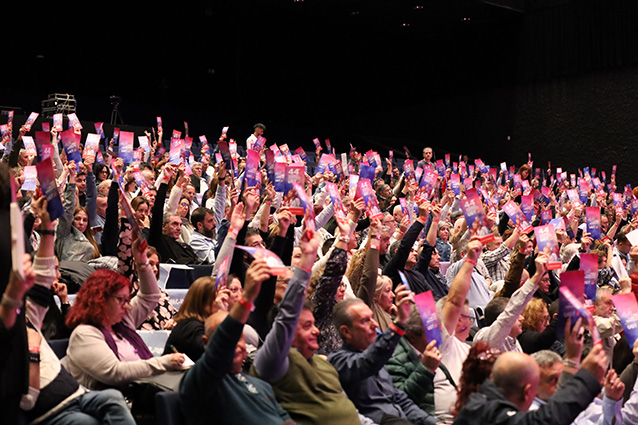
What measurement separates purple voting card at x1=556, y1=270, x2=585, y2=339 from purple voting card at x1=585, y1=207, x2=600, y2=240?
3468mm

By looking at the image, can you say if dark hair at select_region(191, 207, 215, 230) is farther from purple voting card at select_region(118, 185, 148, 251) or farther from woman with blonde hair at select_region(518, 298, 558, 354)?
woman with blonde hair at select_region(518, 298, 558, 354)

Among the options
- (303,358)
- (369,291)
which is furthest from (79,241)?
(303,358)

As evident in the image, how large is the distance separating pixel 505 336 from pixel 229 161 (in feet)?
A: 17.4

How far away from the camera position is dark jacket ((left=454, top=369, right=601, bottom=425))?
2.61m

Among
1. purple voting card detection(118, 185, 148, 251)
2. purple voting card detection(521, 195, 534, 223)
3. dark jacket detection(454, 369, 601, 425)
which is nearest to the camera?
dark jacket detection(454, 369, 601, 425)

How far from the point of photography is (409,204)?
7902 mm

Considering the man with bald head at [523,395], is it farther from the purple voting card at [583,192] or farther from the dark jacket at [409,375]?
the purple voting card at [583,192]

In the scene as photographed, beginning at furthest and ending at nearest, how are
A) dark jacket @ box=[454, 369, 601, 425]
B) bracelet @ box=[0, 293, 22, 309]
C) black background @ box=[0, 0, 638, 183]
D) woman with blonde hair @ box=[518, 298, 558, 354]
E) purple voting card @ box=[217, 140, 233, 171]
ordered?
black background @ box=[0, 0, 638, 183] < purple voting card @ box=[217, 140, 233, 171] < woman with blonde hair @ box=[518, 298, 558, 354] < dark jacket @ box=[454, 369, 601, 425] < bracelet @ box=[0, 293, 22, 309]

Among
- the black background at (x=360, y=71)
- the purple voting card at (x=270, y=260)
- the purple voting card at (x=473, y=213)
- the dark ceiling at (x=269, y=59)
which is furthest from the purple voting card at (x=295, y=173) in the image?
the black background at (x=360, y=71)

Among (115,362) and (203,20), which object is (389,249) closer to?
(115,362)

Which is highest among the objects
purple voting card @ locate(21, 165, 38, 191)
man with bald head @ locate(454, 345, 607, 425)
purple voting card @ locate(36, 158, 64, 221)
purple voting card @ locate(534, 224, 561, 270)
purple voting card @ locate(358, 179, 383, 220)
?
purple voting card @ locate(36, 158, 64, 221)

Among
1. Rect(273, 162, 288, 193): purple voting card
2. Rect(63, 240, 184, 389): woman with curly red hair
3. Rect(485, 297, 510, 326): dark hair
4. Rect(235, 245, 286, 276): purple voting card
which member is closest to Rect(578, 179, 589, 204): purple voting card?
Rect(273, 162, 288, 193): purple voting card

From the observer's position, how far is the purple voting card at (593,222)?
666 centimetres

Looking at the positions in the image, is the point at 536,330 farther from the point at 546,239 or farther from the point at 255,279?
the point at 255,279
